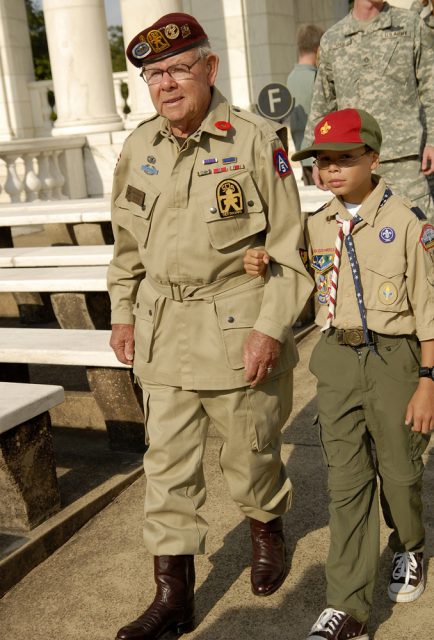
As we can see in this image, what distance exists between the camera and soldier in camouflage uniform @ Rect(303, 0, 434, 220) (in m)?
4.78

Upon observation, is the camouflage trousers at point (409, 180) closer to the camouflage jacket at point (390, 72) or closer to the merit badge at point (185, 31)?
the camouflage jacket at point (390, 72)

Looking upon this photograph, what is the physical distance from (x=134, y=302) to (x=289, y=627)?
4.11ft

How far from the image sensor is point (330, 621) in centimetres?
290

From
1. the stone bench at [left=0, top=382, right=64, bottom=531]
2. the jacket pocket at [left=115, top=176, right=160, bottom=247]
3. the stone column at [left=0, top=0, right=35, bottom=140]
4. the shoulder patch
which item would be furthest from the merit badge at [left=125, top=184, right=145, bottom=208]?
the stone column at [left=0, top=0, right=35, bottom=140]

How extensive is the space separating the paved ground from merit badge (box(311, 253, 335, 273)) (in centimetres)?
112

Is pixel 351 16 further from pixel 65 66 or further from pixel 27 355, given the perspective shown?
pixel 65 66

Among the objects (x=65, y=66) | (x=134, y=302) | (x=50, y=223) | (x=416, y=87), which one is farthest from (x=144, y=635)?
(x=65, y=66)

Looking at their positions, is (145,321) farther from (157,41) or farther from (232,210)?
(157,41)

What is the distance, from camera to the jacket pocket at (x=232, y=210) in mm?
2990

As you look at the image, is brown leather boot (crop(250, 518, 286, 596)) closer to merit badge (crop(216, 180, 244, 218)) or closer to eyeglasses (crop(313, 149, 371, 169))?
merit badge (crop(216, 180, 244, 218))

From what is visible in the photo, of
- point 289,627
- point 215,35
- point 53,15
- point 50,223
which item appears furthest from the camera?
point 215,35

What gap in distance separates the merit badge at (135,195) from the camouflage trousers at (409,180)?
205cm

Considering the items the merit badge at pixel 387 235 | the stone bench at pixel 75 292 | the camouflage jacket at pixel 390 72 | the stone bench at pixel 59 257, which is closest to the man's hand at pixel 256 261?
the merit badge at pixel 387 235

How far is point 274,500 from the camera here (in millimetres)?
3344
